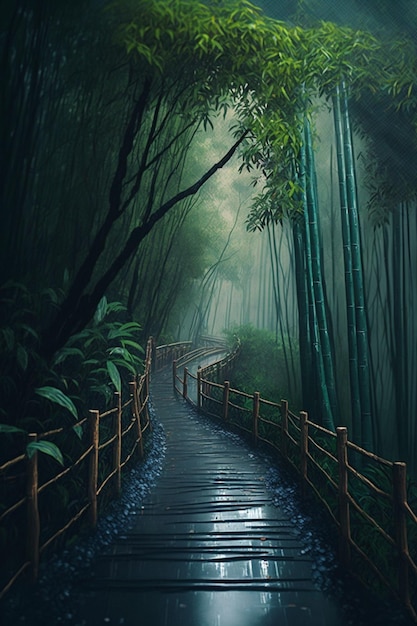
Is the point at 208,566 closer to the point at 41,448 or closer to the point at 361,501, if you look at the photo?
the point at 41,448

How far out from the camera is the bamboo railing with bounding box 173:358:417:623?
7.67 ft

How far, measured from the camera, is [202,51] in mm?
2859

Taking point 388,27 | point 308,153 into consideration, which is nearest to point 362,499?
point 308,153

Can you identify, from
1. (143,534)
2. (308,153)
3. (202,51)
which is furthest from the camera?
(308,153)

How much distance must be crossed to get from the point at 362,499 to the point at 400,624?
4.46 feet

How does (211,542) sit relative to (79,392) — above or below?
below

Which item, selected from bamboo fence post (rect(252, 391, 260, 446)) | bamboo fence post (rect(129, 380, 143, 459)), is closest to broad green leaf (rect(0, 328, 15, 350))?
bamboo fence post (rect(129, 380, 143, 459))

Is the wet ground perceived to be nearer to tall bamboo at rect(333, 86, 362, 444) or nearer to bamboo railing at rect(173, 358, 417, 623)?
bamboo railing at rect(173, 358, 417, 623)

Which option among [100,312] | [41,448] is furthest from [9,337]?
[100,312]

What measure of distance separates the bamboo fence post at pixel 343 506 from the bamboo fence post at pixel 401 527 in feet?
1.41

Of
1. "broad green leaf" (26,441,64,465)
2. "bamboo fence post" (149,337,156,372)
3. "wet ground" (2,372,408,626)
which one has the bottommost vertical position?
"wet ground" (2,372,408,626)

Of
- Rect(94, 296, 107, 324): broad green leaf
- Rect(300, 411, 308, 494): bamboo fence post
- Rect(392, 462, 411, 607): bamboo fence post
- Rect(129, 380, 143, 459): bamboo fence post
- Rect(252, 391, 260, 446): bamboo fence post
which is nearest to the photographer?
Rect(392, 462, 411, 607): bamboo fence post

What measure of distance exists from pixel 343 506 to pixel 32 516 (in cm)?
159

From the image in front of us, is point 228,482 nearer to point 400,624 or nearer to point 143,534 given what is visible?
point 143,534
